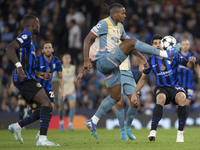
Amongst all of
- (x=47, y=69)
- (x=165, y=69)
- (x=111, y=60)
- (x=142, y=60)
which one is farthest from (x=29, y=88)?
(x=47, y=69)

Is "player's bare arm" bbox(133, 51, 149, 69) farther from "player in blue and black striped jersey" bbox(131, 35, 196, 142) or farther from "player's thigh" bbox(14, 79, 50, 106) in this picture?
"player's thigh" bbox(14, 79, 50, 106)

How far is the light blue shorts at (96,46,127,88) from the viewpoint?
7574 millimetres

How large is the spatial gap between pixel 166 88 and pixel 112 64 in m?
1.14

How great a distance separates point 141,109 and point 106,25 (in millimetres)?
8223

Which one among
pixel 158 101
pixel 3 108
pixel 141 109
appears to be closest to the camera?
pixel 158 101

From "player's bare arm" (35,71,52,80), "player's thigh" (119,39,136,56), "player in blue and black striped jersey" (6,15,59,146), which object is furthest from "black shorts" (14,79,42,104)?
"player's bare arm" (35,71,52,80)

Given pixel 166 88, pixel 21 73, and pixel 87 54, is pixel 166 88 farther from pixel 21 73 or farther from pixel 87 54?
pixel 21 73

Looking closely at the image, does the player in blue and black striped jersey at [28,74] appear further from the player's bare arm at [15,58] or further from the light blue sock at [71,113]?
the light blue sock at [71,113]

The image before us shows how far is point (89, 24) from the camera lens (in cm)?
1819

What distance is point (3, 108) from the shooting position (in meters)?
14.9

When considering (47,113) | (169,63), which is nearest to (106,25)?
(169,63)

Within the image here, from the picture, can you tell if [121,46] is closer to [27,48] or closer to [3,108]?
[27,48]

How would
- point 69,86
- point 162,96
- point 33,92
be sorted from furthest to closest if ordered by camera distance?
point 69,86 < point 162,96 < point 33,92

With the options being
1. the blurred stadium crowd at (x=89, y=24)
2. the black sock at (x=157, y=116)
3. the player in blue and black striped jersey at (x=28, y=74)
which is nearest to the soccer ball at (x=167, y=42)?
the black sock at (x=157, y=116)
